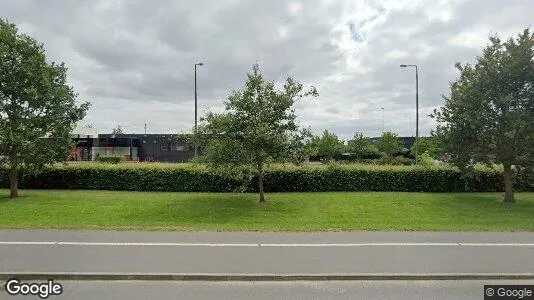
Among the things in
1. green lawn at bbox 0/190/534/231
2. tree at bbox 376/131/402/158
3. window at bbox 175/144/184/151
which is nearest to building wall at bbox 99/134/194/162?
window at bbox 175/144/184/151

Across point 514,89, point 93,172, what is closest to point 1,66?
point 93,172

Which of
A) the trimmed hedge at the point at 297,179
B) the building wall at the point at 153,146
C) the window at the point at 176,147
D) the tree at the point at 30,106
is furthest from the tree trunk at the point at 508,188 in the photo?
Answer: the window at the point at 176,147

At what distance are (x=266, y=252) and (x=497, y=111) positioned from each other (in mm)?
12198

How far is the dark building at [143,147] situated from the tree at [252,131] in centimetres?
3913

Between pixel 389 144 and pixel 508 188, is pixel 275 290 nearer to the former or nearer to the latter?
pixel 508 188

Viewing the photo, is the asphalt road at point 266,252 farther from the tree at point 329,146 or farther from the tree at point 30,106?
the tree at point 329,146

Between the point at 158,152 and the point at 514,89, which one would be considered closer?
the point at 514,89

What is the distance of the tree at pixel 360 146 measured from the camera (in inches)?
2132

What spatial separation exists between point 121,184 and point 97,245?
1210cm

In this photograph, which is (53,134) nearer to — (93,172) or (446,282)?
(93,172)

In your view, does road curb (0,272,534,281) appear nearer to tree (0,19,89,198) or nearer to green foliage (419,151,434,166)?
tree (0,19,89,198)

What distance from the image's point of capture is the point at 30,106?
17188mm

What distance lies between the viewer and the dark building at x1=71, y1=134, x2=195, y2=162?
5420 cm

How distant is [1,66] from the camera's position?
16.6m
